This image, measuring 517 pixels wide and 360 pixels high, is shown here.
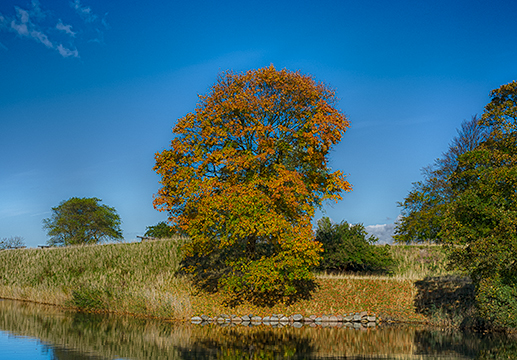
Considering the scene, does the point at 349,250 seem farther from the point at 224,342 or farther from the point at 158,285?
the point at 224,342

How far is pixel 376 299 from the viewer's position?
85.8 ft

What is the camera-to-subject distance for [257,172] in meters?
26.8

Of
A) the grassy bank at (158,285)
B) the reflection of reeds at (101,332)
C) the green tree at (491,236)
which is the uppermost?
the green tree at (491,236)

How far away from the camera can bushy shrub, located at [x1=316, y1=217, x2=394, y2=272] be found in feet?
105

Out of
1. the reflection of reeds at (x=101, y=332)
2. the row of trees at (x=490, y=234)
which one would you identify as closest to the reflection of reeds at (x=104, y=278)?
the reflection of reeds at (x=101, y=332)

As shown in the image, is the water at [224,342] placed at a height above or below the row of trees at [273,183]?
below

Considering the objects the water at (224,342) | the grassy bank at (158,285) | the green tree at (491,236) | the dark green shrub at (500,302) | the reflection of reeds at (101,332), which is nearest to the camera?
the water at (224,342)

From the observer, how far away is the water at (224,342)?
49.8 ft

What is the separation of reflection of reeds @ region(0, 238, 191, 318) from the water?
316 centimetres

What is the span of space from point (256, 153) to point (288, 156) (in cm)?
211

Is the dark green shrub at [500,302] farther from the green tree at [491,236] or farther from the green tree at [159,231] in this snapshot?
the green tree at [159,231]

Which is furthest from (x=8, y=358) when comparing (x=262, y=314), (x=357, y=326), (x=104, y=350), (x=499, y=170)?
(x=499, y=170)

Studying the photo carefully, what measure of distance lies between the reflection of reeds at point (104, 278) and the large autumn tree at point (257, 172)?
3.80 m

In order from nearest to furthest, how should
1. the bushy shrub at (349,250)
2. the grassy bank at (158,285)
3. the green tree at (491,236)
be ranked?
the green tree at (491,236) → the grassy bank at (158,285) → the bushy shrub at (349,250)
